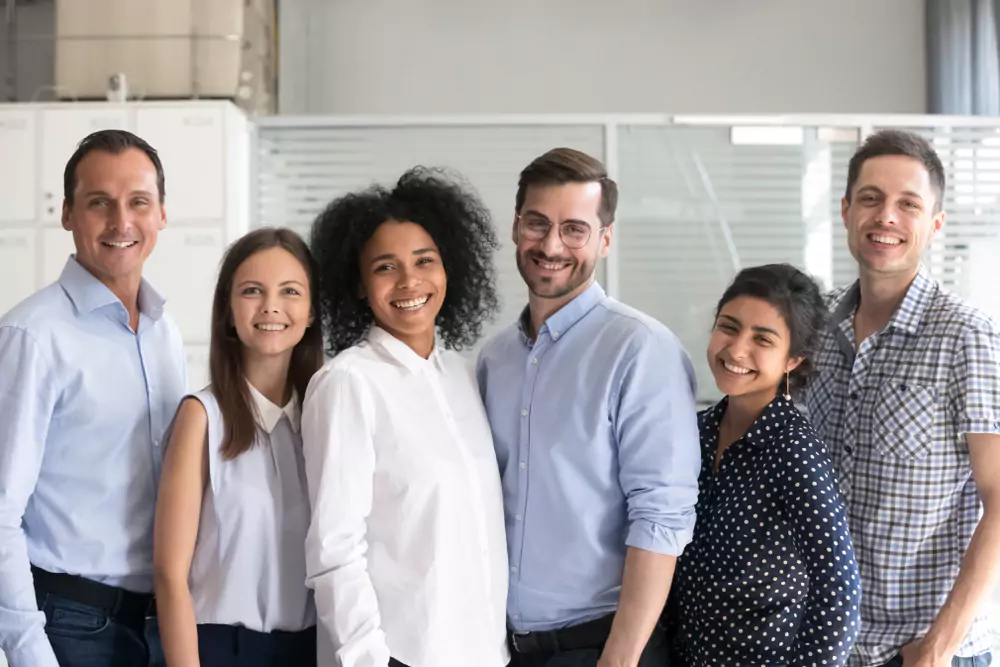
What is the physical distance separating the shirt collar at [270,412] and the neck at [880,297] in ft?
3.77

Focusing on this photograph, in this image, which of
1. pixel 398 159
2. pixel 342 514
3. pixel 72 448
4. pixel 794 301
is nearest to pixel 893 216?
pixel 794 301

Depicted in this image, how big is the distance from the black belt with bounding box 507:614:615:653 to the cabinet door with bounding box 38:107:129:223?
289cm

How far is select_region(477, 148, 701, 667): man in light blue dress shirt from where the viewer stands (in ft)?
5.10

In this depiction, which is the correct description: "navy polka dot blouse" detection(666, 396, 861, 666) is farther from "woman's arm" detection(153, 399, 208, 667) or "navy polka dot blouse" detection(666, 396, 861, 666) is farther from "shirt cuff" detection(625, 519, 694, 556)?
"woman's arm" detection(153, 399, 208, 667)

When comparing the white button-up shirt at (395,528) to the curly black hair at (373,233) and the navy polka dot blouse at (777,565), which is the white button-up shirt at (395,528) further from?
the navy polka dot blouse at (777,565)

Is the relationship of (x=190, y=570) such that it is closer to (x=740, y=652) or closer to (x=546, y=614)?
(x=546, y=614)

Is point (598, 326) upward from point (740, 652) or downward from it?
upward

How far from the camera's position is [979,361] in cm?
172

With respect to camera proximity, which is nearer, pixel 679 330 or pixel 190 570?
pixel 190 570

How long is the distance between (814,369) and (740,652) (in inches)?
22.0

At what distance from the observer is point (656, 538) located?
1.53 m

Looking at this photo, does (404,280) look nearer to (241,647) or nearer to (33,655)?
(241,647)

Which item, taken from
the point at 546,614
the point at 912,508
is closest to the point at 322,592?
the point at 546,614

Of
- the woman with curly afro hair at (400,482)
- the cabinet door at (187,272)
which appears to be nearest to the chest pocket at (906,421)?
the woman with curly afro hair at (400,482)
